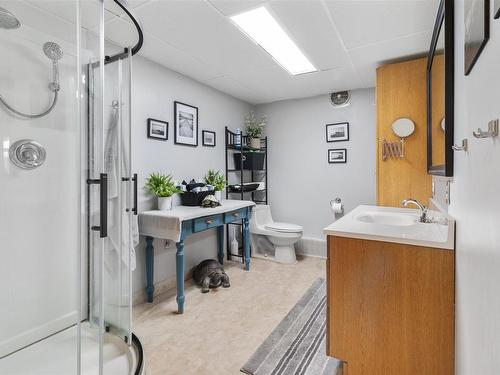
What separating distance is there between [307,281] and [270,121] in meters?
2.30

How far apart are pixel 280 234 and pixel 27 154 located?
252cm

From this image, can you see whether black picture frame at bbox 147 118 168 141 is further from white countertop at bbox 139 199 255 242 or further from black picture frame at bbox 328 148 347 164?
black picture frame at bbox 328 148 347 164

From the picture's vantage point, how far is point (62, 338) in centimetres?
161

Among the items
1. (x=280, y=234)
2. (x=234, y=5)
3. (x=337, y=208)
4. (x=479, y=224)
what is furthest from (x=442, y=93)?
(x=280, y=234)

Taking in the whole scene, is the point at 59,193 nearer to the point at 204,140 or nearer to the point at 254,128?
the point at 204,140

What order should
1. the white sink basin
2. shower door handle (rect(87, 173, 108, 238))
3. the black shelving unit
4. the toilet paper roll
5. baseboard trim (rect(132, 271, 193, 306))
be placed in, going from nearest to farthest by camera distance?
shower door handle (rect(87, 173, 108, 238)) < the white sink basin < baseboard trim (rect(132, 271, 193, 306)) < the toilet paper roll < the black shelving unit

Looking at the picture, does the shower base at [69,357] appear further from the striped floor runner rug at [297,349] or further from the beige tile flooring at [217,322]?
the striped floor runner rug at [297,349]

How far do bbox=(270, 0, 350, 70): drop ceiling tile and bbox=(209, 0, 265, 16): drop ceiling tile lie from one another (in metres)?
0.12

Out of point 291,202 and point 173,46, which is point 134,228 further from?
point 291,202

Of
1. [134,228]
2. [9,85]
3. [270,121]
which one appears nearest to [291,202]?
[270,121]

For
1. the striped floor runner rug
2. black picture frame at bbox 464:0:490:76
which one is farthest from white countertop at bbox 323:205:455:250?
the striped floor runner rug

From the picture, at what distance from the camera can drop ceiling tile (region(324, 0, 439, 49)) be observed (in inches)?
65.0

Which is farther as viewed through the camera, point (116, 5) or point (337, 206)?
point (337, 206)

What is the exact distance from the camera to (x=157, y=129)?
8.20 ft
